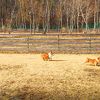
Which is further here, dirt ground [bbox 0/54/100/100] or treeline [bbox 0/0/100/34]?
treeline [bbox 0/0/100/34]

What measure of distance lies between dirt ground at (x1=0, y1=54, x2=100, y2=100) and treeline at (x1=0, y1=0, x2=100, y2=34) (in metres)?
49.9

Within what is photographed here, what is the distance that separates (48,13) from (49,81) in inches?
2274

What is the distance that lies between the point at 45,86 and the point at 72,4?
6185 cm

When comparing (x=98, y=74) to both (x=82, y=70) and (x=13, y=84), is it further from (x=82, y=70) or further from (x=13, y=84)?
(x=13, y=84)

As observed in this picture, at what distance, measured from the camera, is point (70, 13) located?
73.8m

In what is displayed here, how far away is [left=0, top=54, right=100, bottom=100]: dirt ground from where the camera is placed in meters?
11.5

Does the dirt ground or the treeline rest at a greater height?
the treeline

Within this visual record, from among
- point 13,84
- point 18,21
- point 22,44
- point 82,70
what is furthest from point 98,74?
point 18,21

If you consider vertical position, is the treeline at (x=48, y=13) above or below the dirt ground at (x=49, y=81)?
above

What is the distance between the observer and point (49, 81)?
13688 mm

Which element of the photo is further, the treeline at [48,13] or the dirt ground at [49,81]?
the treeline at [48,13]

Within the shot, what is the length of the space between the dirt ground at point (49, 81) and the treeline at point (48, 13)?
164ft

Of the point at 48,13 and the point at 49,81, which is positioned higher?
the point at 48,13

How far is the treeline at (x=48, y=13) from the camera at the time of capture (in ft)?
234
